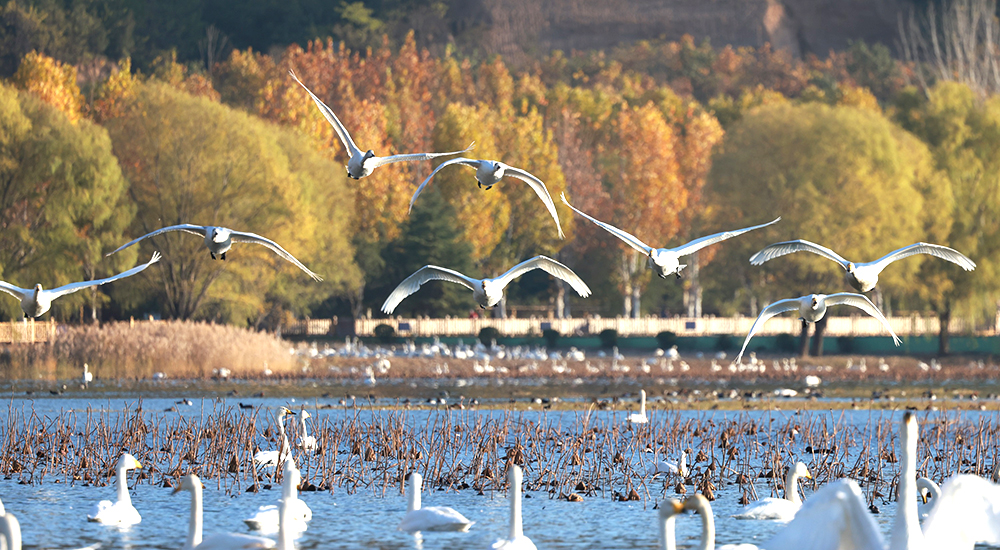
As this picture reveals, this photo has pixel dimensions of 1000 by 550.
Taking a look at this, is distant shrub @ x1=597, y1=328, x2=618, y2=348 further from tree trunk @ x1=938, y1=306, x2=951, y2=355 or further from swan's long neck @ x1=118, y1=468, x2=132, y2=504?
swan's long neck @ x1=118, y1=468, x2=132, y2=504

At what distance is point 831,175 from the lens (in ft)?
237

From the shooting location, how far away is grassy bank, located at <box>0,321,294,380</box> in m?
54.5

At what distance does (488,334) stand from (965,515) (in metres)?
67.1

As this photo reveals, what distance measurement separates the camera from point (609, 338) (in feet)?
269

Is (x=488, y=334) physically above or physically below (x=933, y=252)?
above

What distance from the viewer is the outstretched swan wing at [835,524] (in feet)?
46.3

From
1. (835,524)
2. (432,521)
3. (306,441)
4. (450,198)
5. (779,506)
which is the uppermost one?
(450,198)

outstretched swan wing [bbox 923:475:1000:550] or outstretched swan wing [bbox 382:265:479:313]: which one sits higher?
outstretched swan wing [bbox 382:265:479:313]

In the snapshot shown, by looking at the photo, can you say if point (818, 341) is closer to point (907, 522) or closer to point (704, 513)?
point (907, 522)

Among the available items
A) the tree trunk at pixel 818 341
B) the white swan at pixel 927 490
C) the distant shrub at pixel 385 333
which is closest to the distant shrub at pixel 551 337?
the distant shrub at pixel 385 333

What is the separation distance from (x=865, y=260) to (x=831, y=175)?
4.47 m

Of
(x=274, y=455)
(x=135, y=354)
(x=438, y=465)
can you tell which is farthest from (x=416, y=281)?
(x=135, y=354)

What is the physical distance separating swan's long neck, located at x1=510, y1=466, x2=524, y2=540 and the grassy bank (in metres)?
35.0

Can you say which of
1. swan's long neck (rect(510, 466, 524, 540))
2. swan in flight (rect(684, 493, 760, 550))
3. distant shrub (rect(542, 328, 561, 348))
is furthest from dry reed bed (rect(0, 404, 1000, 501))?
distant shrub (rect(542, 328, 561, 348))
